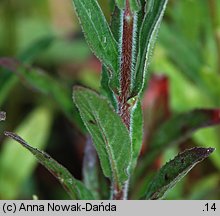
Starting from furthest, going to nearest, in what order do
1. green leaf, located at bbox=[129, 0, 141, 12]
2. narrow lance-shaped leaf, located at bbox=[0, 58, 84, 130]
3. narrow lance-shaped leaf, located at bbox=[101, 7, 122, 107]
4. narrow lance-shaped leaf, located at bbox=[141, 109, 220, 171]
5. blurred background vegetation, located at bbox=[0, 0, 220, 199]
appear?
blurred background vegetation, located at bbox=[0, 0, 220, 199]
narrow lance-shaped leaf, located at bbox=[0, 58, 84, 130]
narrow lance-shaped leaf, located at bbox=[141, 109, 220, 171]
narrow lance-shaped leaf, located at bbox=[101, 7, 122, 107]
green leaf, located at bbox=[129, 0, 141, 12]

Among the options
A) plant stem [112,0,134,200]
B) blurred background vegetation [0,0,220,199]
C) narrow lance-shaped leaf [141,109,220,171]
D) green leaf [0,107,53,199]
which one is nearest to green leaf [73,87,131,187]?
plant stem [112,0,134,200]

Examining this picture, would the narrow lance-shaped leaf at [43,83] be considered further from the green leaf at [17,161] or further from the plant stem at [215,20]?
the plant stem at [215,20]

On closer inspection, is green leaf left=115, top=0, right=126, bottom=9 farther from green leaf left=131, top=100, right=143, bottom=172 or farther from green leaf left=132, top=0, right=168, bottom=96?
green leaf left=131, top=100, right=143, bottom=172

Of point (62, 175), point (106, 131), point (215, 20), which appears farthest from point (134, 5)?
point (215, 20)

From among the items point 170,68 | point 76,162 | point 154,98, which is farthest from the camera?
point 76,162

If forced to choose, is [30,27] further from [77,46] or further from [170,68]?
[170,68]

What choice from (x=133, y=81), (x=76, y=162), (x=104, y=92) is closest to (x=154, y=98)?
(x=76, y=162)

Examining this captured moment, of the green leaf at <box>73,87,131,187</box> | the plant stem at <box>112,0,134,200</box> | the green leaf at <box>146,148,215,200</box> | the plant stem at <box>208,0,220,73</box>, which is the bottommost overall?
the green leaf at <box>146,148,215,200</box>

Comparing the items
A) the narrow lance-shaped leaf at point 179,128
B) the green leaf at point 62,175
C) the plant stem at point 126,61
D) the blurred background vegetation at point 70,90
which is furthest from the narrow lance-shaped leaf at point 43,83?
the plant stem at point 126,61
